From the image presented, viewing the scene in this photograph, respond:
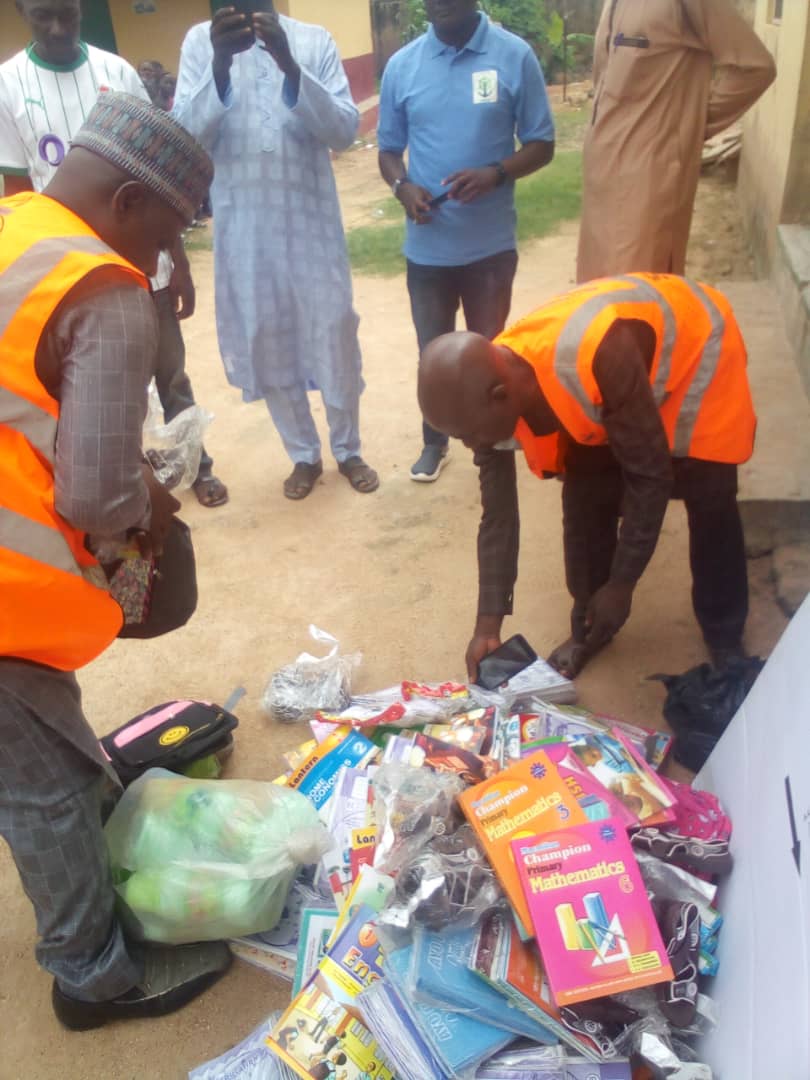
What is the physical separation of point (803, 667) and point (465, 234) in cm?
243

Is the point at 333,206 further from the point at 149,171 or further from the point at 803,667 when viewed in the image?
the point at 803,667

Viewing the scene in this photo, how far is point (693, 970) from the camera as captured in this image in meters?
1.57

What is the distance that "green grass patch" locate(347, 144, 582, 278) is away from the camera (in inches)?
292

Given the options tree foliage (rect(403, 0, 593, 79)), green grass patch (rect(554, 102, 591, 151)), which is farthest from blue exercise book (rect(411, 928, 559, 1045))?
tree foliage (rect(403, 0, 593, 79))

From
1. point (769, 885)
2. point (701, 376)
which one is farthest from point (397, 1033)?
point (701, 376)

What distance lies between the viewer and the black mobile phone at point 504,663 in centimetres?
245

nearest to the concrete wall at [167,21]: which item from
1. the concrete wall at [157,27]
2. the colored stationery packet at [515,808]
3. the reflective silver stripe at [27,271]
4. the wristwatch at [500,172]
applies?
the concrete wall at [157,27]

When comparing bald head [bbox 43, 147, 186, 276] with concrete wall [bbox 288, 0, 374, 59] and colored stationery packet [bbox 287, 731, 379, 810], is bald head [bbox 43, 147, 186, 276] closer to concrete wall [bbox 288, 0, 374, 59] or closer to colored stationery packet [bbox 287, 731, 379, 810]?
colored stationery packet [bbox 287, 731, 379, 810]

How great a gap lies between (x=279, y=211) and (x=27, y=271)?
89.7 inches

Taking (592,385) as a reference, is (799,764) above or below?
below

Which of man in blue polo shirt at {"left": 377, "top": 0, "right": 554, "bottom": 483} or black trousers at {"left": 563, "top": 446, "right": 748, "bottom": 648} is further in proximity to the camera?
man in blue polo shirt at {"left": 377, "top": 0, "right": 554, "bottom": 483}

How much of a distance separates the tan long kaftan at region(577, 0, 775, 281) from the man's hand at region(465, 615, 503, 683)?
1676 millimetres

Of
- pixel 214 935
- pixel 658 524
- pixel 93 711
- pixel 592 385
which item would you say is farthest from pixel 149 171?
pixel 93 711

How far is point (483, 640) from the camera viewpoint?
97.7 inches
